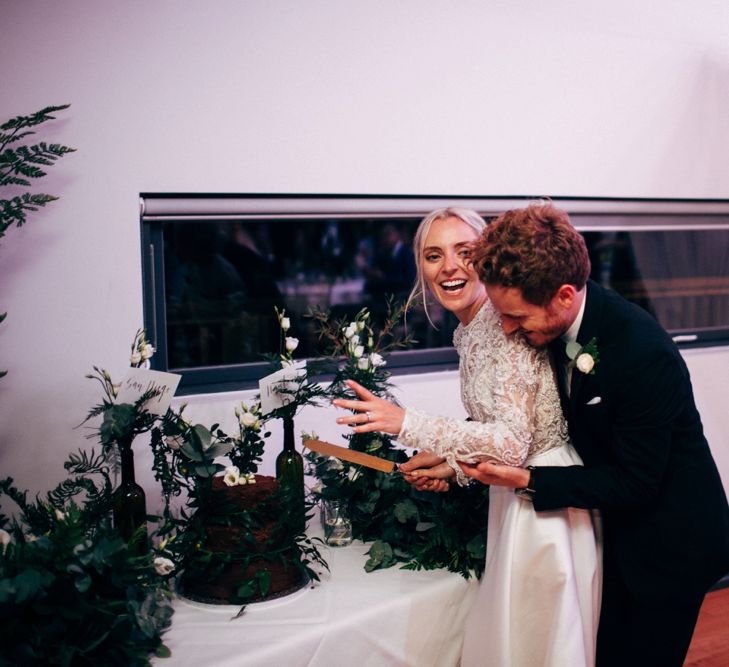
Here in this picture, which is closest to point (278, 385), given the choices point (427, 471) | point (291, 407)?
point (291, 407)

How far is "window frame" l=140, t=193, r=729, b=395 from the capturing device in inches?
88.5

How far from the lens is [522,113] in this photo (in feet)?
9.09

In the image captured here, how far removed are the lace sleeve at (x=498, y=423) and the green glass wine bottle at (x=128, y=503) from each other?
60 cm

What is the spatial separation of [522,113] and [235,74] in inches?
44.3

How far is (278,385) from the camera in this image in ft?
5.79

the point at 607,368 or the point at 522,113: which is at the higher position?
the point at 522,113

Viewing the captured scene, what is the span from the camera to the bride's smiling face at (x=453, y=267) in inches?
69.4

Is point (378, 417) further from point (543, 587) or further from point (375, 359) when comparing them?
point (543, 587)

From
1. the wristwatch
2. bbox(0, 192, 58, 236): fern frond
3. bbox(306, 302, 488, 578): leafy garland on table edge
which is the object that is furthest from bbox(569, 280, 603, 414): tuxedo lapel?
bbox(0, 192, 58, 236): fern frond

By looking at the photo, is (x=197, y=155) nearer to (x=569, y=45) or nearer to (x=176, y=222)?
(x=176, y=222)

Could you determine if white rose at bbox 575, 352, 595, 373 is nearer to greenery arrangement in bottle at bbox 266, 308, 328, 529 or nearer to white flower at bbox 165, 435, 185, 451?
greenery arrangement in bottle at bbox 266, 308, 328, 529

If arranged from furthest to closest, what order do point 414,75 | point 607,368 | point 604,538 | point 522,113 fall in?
1. point 522,113
2. point 414,75
3. point 604,538
4. point 607,368

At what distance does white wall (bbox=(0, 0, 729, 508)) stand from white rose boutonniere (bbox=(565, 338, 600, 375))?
1146 millimetres

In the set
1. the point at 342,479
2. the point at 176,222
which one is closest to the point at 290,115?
the point at 176,222
